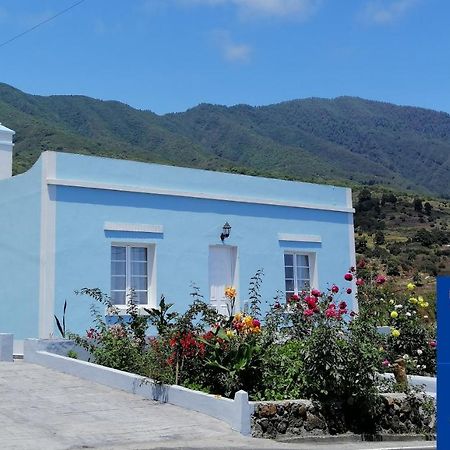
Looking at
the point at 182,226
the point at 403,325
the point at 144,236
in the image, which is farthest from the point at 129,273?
the point at 403,325

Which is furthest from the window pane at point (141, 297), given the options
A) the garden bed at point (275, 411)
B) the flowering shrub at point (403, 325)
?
the flowering shrub at point (403, 325)

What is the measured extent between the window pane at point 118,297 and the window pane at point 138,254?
82 cm

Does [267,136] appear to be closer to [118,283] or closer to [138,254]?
[138,254]

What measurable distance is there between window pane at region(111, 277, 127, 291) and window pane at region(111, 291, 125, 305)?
0.28 ft

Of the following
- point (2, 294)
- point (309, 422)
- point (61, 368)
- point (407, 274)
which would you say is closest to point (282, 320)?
point (309, 422)

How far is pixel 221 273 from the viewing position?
720 inches

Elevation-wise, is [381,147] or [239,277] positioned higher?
[381,147]

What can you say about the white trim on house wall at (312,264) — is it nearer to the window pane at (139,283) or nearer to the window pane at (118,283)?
the window pane at (139,283)

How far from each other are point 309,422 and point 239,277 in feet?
27.0

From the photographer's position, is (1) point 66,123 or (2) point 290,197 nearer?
(2) point 290,197

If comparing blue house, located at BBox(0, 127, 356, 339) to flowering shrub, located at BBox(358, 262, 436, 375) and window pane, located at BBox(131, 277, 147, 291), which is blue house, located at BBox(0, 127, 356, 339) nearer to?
window pane, located at BBox(131, 277, 147, 291)

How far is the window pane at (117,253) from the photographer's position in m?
16.6

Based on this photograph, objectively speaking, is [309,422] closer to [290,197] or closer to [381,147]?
[290,197]

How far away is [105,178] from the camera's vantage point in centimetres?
1658
